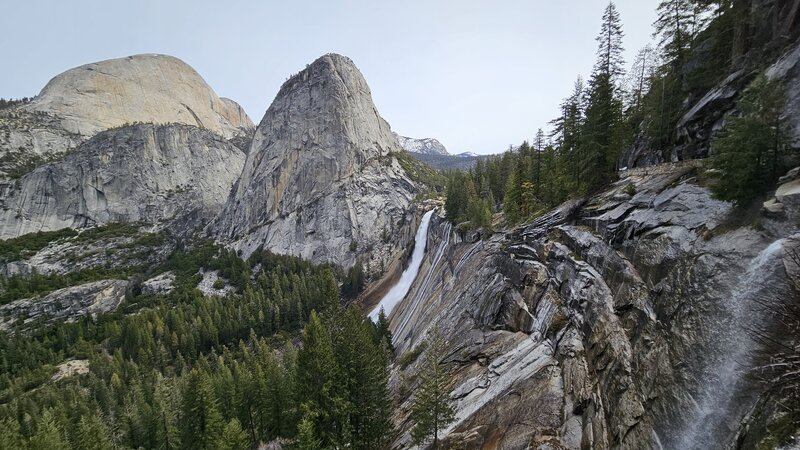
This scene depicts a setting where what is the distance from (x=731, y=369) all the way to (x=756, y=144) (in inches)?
354

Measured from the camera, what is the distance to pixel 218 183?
190000mm

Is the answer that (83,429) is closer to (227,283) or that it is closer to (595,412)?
(595,412)

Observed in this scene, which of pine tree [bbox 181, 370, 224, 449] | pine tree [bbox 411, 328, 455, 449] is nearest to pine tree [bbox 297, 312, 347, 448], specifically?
pine tree [bbox 411, 328, 455, 449]

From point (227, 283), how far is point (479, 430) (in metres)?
108

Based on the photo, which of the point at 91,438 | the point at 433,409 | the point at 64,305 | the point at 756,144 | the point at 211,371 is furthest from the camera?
the point at 64,305

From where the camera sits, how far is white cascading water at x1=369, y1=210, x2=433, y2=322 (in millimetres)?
76938

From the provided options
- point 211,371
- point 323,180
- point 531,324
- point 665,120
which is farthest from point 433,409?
point 323,180

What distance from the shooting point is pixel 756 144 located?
1420 centimetres

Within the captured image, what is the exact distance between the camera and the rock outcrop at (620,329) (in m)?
12.6

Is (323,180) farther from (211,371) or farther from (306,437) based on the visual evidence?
(306,437)

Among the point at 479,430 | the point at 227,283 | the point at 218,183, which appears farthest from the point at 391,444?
the point at 218,183

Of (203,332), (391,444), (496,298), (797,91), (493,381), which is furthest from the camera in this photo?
(203,332)

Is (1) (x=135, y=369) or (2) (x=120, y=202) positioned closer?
(1) (x=135, y=369)

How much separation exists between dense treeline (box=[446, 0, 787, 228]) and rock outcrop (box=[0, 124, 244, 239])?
16982cm
